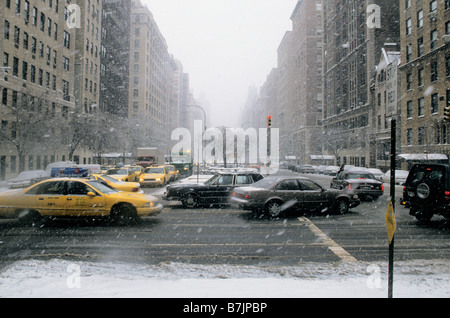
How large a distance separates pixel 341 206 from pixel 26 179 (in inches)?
871

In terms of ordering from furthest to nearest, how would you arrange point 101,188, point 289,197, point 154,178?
point 154,178, point 289,197, point 101,188

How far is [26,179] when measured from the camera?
964 inches

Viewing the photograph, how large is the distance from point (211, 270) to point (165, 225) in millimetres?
4611

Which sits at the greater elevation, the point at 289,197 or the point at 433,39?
the point at 433,39

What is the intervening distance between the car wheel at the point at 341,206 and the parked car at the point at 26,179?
20552mm

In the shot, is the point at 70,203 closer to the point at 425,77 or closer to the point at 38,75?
the point at 38,75

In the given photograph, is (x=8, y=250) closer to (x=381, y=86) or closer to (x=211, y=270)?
(x=211, y=270)

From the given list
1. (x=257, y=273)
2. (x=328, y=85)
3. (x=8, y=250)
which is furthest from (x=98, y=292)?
(x=328, y=85)

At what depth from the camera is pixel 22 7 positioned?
35094 millimetres

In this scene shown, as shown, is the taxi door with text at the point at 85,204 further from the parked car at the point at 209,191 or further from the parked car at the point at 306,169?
the parked car at the point at 306,169

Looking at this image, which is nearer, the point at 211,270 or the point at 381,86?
the point at 211,270

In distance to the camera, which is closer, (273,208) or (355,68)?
(273,208)

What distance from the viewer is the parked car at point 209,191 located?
14000mm

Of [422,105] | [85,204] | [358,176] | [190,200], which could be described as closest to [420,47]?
[422,105]
